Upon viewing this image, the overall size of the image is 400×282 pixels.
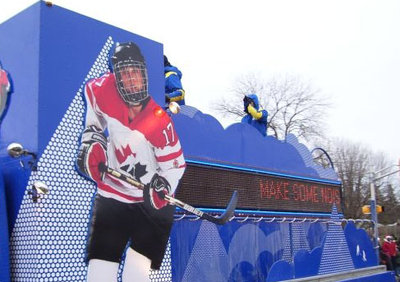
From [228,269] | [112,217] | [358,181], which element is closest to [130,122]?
[112,217]

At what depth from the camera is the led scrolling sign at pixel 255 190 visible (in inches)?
283

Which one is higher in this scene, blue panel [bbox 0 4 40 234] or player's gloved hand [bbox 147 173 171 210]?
blue panel [bbox 0 4 40 234]

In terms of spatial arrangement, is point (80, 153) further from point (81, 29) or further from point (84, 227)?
point (81, 29)

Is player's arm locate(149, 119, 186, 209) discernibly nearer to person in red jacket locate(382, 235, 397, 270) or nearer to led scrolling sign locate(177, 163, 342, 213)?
led scrolling sign locate(177, 163, 342, 213)

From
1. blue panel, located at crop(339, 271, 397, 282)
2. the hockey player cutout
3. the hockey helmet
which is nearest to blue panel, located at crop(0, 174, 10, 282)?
the hockey player cutout

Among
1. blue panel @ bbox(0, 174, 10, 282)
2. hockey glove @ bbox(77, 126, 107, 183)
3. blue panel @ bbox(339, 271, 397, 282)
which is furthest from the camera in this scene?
blue panel @ bbox(339, 271, 397, 282)

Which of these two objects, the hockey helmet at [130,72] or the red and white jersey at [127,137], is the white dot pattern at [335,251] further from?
the hockey helmet at [130,72]

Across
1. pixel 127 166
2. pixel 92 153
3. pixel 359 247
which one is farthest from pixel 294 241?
pixel 92 153

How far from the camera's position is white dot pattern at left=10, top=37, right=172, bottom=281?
195 inches

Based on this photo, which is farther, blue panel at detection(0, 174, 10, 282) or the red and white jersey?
the red and white jersey

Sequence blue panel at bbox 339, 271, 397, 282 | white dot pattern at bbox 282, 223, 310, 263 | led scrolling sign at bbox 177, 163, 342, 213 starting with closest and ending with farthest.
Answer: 1. led scrolling sign at bbox 177, 163, 342, 213
2. white dot pattern at bbox 282, 223, 310, 263
3. blue panel at bbox 339, 271, 397, 282

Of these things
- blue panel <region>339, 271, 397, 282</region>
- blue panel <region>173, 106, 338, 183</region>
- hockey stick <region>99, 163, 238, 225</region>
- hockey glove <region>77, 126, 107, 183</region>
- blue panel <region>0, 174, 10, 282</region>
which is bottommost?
blue panel <region>339, 271, 397, 282</region>

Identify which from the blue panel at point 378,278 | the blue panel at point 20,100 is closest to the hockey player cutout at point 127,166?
the blue panel at point 20,100

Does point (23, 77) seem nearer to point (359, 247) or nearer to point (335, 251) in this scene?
point (335, 251)
